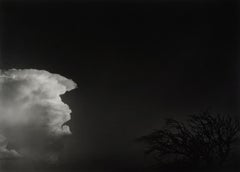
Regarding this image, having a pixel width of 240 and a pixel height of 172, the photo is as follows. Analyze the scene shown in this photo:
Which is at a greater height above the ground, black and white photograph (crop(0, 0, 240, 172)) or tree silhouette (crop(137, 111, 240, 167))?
black and white photograph (crop(0, 0, 240, 172))

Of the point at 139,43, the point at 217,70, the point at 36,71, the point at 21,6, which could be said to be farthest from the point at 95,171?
the point at 21,6

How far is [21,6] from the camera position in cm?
228

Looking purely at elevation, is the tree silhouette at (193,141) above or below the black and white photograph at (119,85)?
below

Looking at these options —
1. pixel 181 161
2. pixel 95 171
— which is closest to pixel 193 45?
pixel 181 161

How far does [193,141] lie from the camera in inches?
84.5

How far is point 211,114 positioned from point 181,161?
0.36m

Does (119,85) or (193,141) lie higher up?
(119,85)

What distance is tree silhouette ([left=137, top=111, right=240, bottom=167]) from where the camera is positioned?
214cm

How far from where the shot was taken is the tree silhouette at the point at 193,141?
2139 mm

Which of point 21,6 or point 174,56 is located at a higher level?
point 21,6

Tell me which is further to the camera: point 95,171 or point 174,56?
point 174,56

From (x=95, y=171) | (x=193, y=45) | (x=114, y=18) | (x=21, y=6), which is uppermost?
(x=21, y=6)

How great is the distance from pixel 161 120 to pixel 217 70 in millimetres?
509

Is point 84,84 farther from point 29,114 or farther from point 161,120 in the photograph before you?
point 161,120
